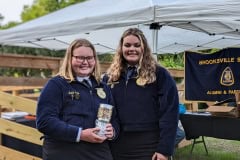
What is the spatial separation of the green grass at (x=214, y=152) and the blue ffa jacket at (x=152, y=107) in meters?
3.76

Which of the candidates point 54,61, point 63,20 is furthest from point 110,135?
point 54,61

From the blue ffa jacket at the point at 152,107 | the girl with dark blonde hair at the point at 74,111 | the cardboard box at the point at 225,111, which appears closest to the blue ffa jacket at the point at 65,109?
the girl with dark blonde hair at the point at 74,111

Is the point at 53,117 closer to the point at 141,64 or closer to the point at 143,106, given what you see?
the point at 143,106

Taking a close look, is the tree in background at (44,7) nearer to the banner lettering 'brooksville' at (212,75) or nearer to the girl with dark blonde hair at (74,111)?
the banner lettering 'brooksville' at (212,75)

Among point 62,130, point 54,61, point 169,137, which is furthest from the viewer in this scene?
point 54,61

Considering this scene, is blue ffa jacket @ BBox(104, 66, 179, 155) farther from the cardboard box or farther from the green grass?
the green grass

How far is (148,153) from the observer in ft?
8.00

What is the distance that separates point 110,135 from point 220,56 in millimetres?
4717

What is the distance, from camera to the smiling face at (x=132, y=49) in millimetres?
2469

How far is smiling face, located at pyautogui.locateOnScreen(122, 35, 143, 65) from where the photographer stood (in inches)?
97.2

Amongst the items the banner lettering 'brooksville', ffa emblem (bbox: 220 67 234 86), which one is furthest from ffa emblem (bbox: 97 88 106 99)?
ffa emblem (bbox: 220 67 234 86)

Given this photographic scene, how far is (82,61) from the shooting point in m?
2.23

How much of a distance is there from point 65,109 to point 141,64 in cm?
63

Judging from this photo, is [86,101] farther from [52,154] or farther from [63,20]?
[63,20]
